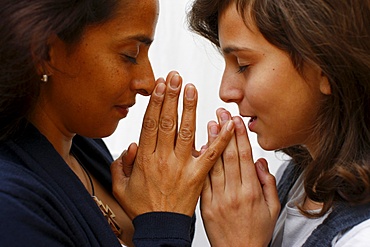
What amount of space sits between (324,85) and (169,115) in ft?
1.09

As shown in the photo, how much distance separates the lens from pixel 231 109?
2084 millimetres

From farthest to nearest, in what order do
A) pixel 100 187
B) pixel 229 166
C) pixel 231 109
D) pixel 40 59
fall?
1. pixel 231 109
2. pixel 100 187
3. pixel 229 166
4. pixel 40 59

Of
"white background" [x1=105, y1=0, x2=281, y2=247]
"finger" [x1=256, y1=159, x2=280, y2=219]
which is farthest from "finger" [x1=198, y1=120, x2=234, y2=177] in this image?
"white background" [x1=105, y1=0, x2=281, y2=247]

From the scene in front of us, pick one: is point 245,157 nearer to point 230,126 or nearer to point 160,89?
point 230,126

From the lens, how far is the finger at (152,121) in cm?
129

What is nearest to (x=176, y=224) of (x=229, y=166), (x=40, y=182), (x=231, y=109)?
(x=229, y=166)

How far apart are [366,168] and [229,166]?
1.00ft

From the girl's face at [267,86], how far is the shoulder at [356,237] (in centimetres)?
23

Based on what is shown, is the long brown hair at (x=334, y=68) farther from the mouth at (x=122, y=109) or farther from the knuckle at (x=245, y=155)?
the mouth at (x=122, y=109)

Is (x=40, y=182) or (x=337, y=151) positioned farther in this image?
(x=337, y=151)

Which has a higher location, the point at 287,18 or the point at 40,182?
the point at 287,18

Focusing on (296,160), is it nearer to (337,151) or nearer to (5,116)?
(337,151)

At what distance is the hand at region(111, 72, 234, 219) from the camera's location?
129cm

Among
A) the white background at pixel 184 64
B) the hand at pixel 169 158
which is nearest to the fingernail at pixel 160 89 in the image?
the hand at pixel 169 158
